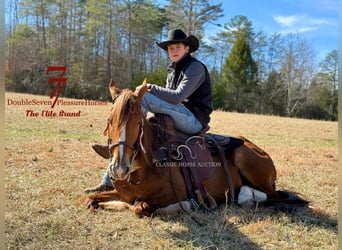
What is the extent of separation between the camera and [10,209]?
12.5 feet

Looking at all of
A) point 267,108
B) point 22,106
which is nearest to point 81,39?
point 22,106

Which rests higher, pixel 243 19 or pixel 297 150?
pixel 243 19

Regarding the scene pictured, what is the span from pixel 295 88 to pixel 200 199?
2963 centimetres

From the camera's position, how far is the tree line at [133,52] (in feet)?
75.7

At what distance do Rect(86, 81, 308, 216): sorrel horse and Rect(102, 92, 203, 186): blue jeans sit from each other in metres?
0.26

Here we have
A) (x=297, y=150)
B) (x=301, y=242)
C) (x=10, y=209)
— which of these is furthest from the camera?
(x=297, y=150)

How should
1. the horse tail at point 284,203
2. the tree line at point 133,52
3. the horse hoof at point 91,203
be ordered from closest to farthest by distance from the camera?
1. the horse hoof at point 91,203
2. the horse tail at point 284,203
3. the tree line at point 133,52

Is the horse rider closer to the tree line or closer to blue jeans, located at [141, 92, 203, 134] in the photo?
blue jeans, located at [141, 92, 203, 134]

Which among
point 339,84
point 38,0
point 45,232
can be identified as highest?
point 38,0

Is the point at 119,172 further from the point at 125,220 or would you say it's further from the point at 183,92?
the point at 183,92

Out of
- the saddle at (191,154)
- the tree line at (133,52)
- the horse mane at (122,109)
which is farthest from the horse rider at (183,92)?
the tree line at (133,52)

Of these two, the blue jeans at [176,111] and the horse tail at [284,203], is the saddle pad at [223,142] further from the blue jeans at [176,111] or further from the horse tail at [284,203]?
the horse tail at [284,203]

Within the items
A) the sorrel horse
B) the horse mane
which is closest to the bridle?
the sorrel horse

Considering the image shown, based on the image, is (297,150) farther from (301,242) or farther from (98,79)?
(98,79)
